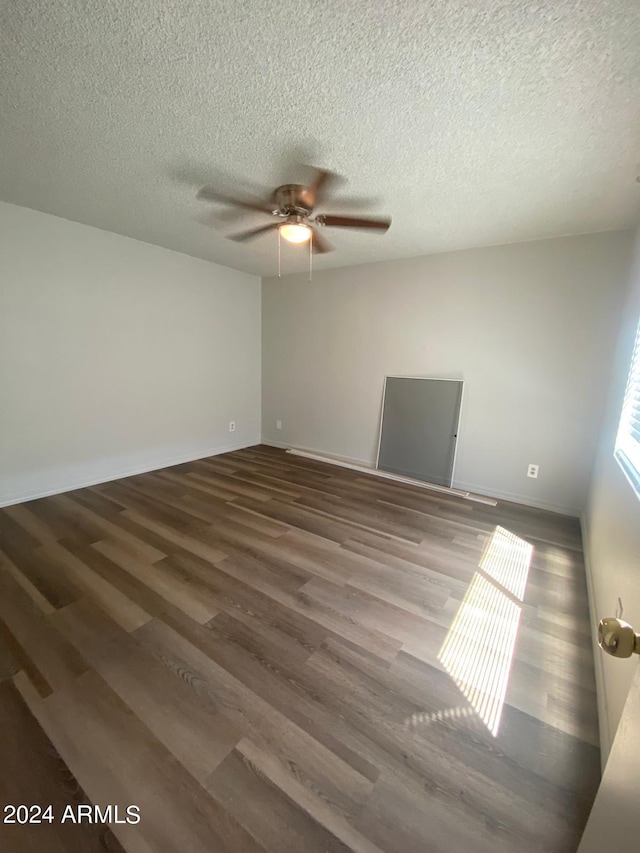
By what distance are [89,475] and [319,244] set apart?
3.10 metres

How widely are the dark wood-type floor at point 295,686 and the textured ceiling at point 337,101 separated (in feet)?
7.71

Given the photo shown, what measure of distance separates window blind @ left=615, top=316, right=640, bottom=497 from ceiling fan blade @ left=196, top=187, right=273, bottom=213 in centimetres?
246

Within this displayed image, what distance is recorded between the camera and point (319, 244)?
2961mm

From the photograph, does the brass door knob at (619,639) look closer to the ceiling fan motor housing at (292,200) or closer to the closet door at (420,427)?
the ceiling fan motor housing at (292,200)

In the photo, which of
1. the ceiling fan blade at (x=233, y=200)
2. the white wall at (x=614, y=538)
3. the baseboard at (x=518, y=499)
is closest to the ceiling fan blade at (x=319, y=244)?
the ceiling fan blade at (x=233, y=200)

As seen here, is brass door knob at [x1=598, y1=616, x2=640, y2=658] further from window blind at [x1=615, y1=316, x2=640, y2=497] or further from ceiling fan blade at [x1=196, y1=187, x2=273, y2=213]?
ceiling fan blade at [x1=196, y1=187, x2=273, y2=213]

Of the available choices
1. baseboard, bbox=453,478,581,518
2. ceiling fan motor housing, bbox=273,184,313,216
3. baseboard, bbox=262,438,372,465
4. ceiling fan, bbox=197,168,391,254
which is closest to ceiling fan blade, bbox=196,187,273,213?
ceiling fan, bbox=197,168,391,254

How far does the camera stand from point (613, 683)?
3.72 ft

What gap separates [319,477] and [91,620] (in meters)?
2.33

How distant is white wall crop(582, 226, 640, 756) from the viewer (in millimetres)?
1090

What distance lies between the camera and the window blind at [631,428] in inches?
57.4

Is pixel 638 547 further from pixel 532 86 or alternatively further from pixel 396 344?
pixel 396 344

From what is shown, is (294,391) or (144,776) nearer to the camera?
(144,776)

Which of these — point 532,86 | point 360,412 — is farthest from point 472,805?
point 360,412
